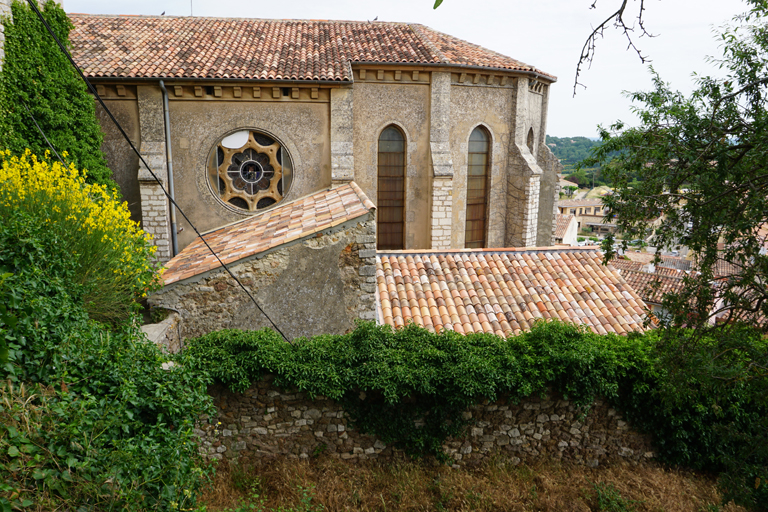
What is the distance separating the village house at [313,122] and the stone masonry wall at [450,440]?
728 centimetres

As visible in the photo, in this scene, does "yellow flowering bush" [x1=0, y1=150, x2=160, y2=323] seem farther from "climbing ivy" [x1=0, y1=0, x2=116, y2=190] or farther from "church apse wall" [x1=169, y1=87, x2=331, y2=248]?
"church apse wall" [x1=169, y1=87, x2=331, y2=248]

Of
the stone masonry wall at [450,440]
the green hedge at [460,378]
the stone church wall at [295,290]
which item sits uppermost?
the stone church wall at [295,290]

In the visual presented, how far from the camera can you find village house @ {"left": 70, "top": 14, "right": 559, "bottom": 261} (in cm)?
1241

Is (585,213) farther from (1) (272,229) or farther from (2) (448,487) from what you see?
(2) (448,487)

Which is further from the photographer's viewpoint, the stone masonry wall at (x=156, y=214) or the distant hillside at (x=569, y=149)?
the distant hillside at (x=569, y=149)

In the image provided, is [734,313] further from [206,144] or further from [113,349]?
[206,144]

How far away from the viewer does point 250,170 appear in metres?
13.4

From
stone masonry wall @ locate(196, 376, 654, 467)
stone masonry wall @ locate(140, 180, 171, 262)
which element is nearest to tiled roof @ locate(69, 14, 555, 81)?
stone masonry wall @ locate(140, 180, 171, 262)

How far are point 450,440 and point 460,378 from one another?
1.07 m

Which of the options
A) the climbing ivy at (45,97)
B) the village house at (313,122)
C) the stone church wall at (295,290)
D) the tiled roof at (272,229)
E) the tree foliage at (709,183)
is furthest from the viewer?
the village house at (313,122)

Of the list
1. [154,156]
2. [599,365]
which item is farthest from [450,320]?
[154,156]

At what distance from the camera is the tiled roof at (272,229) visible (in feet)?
26.6

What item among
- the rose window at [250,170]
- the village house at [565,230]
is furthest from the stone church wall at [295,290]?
the village house at [565,230]

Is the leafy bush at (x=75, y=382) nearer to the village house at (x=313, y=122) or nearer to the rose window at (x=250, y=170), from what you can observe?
the village house at (x=313, y=122)
